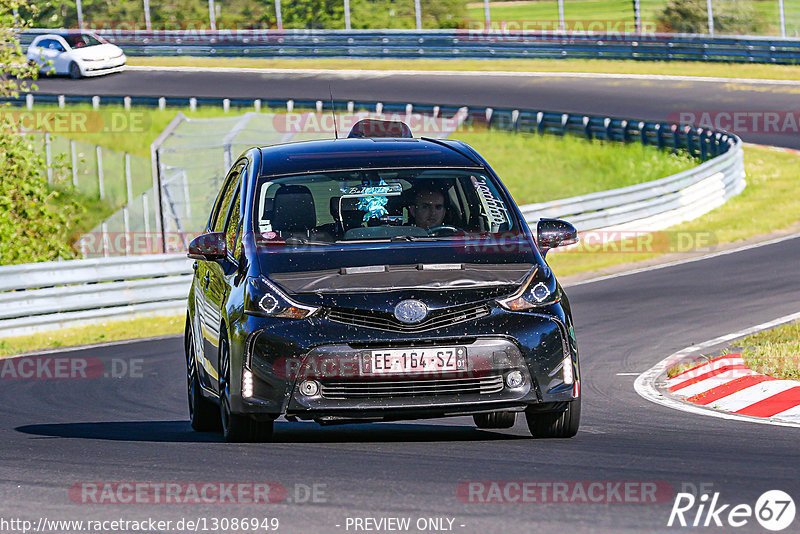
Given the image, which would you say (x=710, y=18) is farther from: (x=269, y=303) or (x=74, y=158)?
(x=269, y=303)

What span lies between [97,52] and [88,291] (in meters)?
31.4

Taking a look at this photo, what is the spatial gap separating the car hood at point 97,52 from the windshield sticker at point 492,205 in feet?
133

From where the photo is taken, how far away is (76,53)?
4703cm

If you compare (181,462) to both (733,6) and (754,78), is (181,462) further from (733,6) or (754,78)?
(733,6)

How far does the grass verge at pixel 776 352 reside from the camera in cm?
1047

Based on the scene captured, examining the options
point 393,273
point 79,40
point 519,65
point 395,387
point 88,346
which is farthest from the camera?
point 79,40

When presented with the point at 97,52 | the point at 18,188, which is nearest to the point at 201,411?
the point at 18,188

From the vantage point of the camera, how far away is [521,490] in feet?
20.0

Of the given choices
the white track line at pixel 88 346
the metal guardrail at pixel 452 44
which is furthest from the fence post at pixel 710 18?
the white track line at pixel 88 346

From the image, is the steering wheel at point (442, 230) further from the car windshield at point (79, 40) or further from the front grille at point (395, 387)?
the car windshield at point (79, 40)

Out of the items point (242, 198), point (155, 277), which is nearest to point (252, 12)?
point (155, 277)

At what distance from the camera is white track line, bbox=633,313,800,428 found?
8727 millimetres

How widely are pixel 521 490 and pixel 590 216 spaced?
1705 cm

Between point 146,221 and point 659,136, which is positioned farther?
point 659,136
